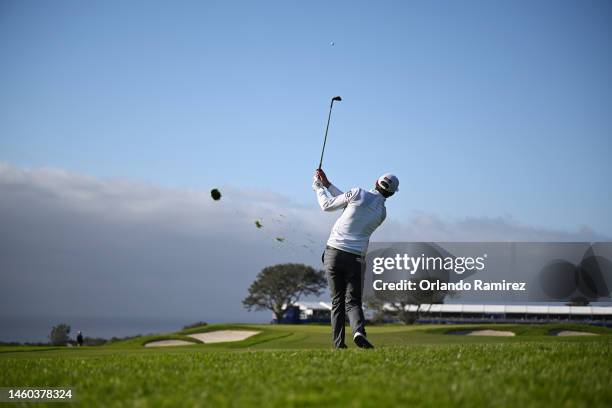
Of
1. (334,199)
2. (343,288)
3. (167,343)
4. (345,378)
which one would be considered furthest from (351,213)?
(167,343)

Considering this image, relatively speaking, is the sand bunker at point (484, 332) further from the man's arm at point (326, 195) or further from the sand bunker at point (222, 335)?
the man's arm at point (326, 195)

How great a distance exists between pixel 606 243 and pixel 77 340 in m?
38.2

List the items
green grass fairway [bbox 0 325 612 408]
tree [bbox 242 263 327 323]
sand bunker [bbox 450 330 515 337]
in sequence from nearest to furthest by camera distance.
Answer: green grass fairway [bbox 0 325 612 408]
sand bunker [bbox 450 330 515 337]
tree [bbox 242 263 327 323]

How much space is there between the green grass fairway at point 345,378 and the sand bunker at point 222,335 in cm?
2846

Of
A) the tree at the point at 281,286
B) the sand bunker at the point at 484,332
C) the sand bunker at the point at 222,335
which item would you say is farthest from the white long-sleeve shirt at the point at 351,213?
the tree at the point at 281,286

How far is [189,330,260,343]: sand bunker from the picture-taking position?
38.2 m

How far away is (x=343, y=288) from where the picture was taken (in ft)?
38.4

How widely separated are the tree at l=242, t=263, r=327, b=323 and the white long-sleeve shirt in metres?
84.7

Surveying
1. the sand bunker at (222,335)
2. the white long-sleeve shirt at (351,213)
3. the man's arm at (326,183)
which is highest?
the man's arm at (326,183)

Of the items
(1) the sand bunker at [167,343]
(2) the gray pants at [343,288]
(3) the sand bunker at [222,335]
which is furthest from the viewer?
(3) the sand bunker at [222,335]

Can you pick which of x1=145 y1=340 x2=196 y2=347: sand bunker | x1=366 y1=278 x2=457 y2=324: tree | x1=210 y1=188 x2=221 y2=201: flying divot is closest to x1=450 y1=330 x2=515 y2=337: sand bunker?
x1=145 y1=340 x2=196 y2=347: sand bunker

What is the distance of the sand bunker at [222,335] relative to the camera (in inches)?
1503

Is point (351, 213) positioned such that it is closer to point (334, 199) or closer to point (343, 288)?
point (334, 199)

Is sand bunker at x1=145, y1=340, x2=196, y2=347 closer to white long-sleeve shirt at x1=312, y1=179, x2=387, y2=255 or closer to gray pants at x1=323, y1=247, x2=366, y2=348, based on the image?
gray pants at x1=323, y1=247, x2=366, y2=348
